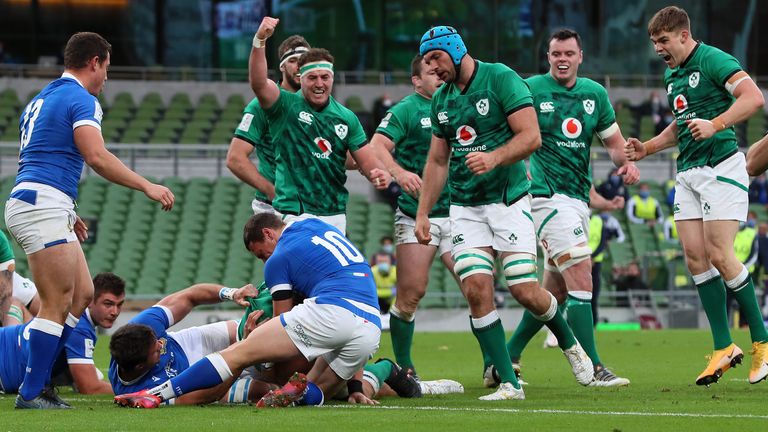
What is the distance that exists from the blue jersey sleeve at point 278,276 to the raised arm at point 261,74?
2039 millimetres

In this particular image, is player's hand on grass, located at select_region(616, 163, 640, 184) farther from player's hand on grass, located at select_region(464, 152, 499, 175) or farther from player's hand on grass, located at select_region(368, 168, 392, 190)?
player's hand on grass, located at select_region(464, 152, 499, 175)

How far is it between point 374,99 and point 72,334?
24.4 meters

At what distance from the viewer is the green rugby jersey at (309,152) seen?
9453 mm

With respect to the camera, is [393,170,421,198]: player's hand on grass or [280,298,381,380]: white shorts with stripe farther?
[393,170,421,198]: player's hand on grass

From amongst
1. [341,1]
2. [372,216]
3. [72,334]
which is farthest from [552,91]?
[341,1]

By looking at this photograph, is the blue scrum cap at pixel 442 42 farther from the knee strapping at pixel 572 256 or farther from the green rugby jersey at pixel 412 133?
the knee strapping at pixel 572 256

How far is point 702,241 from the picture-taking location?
9258 mm

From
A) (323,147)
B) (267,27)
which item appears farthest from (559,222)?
(267,27)

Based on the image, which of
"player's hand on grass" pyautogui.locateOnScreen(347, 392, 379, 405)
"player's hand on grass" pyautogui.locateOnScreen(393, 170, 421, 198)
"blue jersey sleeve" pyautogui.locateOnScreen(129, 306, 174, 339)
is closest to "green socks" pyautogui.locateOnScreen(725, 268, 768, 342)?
"player's hand on grass" pyautogui.locateOnScreen(393, 170, 421, 198)

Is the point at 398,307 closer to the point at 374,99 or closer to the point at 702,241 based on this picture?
the point at 702,241

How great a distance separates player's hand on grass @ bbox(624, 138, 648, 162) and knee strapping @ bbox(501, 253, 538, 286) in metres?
1.35

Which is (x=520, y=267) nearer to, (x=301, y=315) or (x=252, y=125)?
(x=301, y=315)

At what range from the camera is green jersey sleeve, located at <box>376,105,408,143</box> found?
33.2 feet

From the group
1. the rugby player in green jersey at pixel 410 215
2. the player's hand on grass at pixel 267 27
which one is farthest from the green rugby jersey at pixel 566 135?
the player's hand on grass at pixel 267 27
